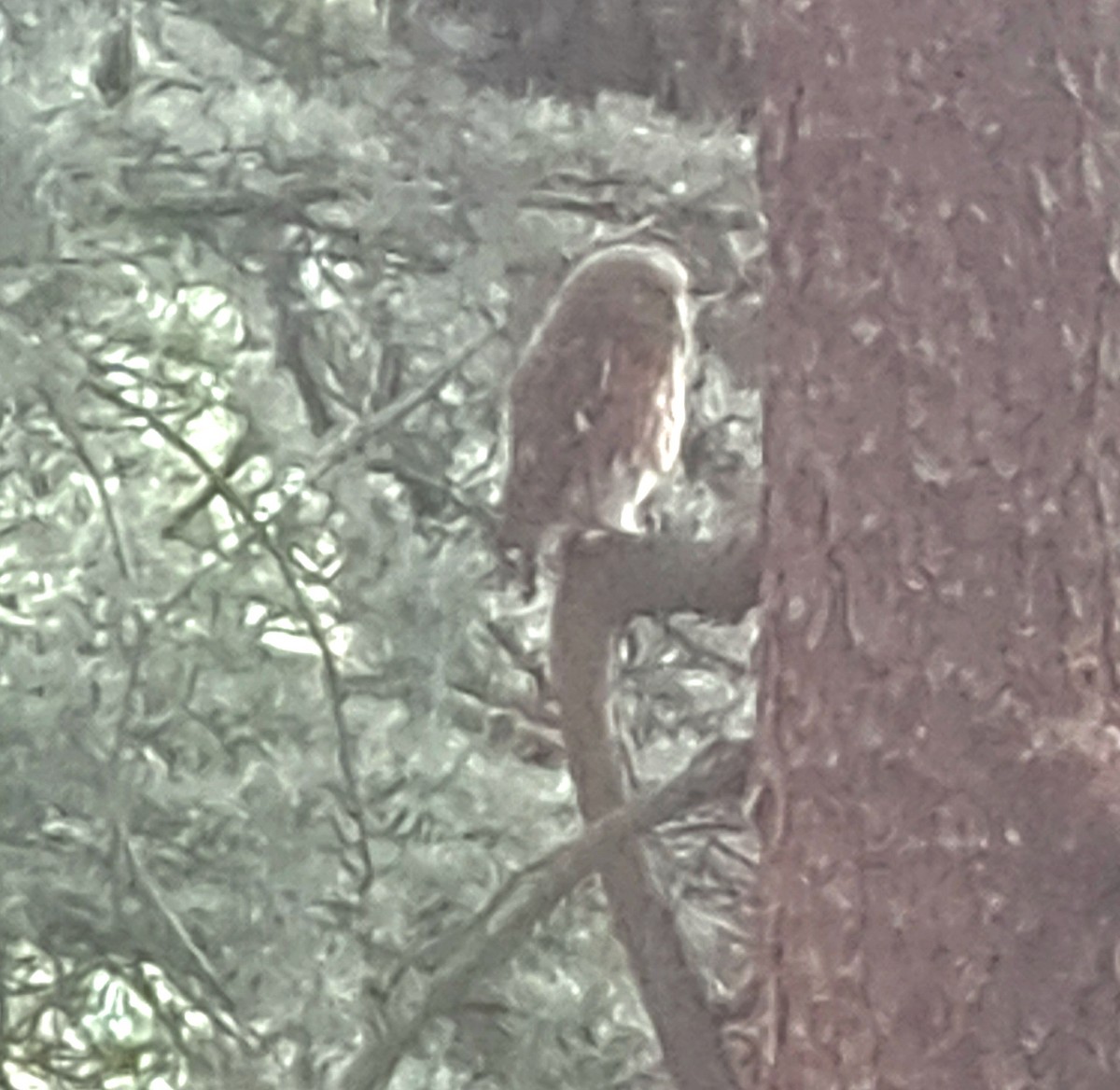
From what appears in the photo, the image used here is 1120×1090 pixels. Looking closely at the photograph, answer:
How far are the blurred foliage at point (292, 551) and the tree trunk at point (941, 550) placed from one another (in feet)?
0.07

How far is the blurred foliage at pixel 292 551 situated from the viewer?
0.48 meters

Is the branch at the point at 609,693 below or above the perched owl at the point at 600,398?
below

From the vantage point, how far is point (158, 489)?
0.49 meters

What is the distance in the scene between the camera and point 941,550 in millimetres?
486

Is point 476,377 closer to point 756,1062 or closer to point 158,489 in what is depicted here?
point 158,489

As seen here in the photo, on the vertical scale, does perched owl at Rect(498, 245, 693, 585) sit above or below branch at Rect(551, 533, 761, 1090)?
above

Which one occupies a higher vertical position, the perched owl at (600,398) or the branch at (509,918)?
the perched owl at (600,398)

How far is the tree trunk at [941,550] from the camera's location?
1.57 ft

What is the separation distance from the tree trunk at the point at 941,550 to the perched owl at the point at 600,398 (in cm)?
3

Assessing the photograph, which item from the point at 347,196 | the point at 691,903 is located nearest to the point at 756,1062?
the point at 691,903

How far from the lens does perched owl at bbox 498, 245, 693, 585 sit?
1.60ft

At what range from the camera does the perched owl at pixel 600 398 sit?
0.49 metres

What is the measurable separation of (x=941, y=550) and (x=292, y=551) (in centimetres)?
17

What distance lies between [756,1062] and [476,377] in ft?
0.64
